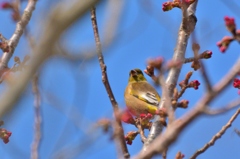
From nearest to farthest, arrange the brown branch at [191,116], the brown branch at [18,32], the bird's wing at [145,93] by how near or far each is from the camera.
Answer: the brown branch at [191,116], the brown branch at [18,32], the bird's wing at [145,93]

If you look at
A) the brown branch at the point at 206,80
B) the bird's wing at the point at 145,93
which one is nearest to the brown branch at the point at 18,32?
the brown branch at the point at 206,80

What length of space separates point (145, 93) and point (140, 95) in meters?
0.13

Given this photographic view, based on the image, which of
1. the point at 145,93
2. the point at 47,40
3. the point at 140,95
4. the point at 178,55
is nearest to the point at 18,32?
the point at 178,55

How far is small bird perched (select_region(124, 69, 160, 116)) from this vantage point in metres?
7.09

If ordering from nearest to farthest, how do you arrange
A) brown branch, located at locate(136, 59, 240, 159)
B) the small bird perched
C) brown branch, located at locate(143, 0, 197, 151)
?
1. brown branch, located at locate(136, 59, 240, 159)
2. brown branch, located at locate(143, 0, 197, 151)
3. the small bird perched

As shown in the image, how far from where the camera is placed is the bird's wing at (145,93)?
720 cm

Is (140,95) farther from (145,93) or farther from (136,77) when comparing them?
(136,77)

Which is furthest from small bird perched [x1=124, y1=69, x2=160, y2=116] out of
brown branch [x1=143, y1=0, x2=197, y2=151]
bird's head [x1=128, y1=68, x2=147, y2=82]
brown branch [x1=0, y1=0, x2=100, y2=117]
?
brown branch [x1=0, y1=0, x2=100, y2=117]

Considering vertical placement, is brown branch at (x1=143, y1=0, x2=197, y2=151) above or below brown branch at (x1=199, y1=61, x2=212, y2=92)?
above

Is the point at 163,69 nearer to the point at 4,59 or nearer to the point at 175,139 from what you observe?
the point at 175,139

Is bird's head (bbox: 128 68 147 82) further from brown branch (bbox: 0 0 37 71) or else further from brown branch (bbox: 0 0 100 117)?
brown branch (bbox: 0 0 100 117)

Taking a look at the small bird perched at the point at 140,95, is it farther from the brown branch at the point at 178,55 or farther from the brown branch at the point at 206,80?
the brown branch at the point at 206,80

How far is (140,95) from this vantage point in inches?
301

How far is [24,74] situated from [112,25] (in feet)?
3.38
